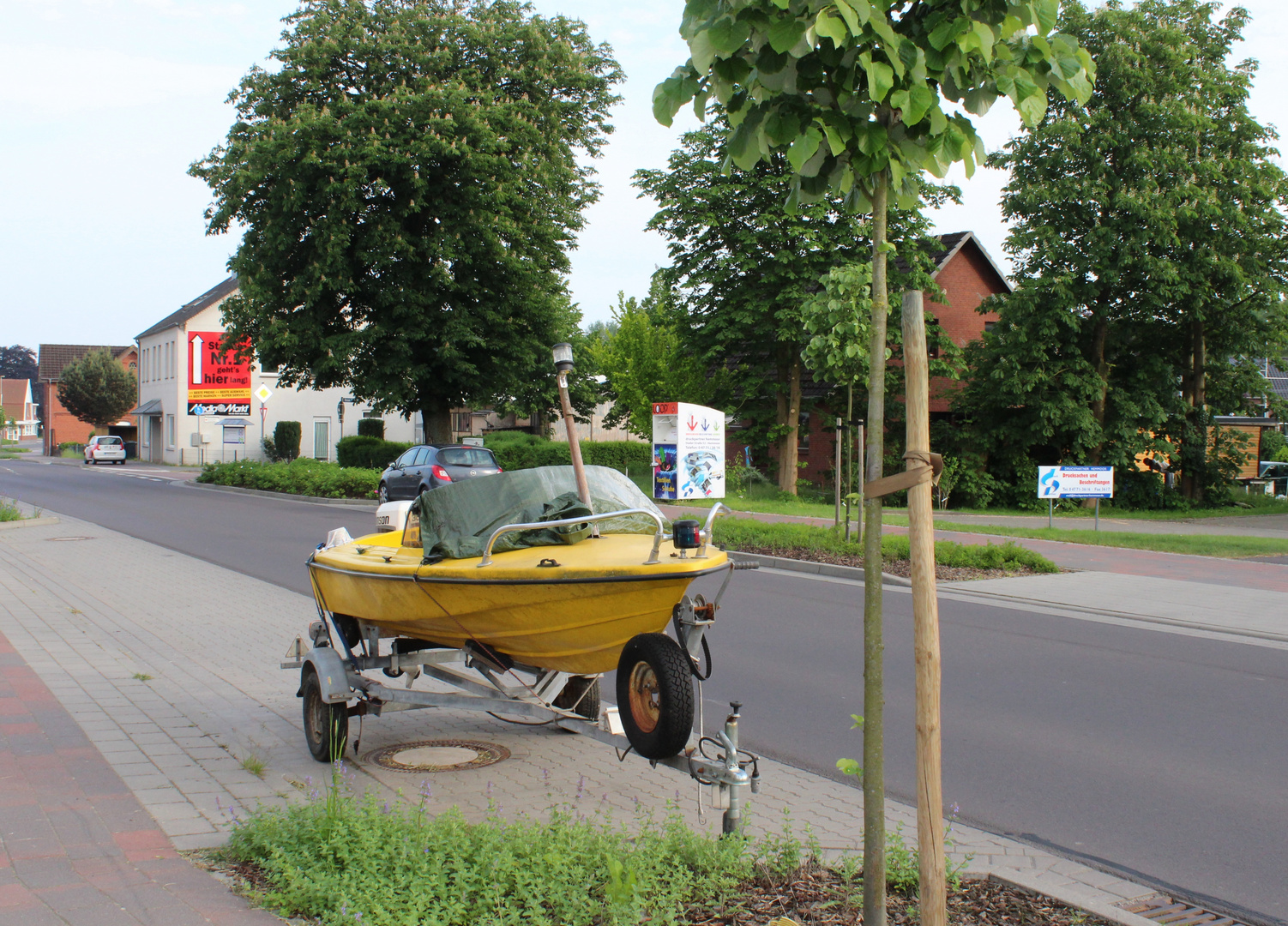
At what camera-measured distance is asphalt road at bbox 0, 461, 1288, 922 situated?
4625mm

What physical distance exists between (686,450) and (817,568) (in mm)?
12499

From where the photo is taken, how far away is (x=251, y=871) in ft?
12.8

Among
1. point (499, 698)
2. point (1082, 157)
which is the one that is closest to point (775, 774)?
point (499, 698)

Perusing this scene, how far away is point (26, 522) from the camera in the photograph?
19.8 metres

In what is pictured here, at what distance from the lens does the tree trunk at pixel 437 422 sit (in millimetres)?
31781

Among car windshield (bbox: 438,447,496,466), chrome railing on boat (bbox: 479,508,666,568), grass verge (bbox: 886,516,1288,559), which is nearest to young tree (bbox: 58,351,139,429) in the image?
car windshield (bbox: 438,447,496,466)

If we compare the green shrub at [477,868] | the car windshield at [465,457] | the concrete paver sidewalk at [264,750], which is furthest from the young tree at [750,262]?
the green shrub at [477,868]

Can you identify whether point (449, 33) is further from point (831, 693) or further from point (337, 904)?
point (337, 904)

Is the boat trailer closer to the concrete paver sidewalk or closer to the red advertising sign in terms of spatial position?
the concrete paver sidewalk

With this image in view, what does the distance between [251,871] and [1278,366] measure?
3637cm

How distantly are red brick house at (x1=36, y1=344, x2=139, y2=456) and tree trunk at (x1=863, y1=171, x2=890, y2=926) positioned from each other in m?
79.1

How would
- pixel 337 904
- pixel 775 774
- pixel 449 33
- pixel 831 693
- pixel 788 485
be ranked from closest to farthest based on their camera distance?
1. pixel 337 904
2. pixel 775 774
3. pixel 831 693
4. pixel 449 33
5. pixel 788 485

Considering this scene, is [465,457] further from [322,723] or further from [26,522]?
[322,723]

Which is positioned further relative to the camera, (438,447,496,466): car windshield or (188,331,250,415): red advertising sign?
(188,331,250,415): red advertising sign
